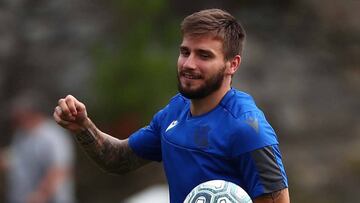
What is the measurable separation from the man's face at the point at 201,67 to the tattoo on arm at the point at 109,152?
0.72 meters

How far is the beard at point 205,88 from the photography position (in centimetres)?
551

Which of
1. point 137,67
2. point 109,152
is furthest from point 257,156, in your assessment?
point 137,67

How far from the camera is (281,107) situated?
1352 cm

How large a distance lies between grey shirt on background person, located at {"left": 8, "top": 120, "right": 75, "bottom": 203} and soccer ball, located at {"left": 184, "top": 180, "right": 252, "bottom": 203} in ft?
17.6

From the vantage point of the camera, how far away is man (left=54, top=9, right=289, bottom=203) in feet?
17.6

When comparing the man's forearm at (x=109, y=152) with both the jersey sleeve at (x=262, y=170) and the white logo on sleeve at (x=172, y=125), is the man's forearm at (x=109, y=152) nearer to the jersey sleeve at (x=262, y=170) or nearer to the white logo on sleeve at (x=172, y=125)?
the white logo on sleeve at (x=172, y=125)

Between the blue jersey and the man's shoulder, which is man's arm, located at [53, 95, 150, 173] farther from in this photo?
the man's shoulder

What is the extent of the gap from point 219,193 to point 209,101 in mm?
501

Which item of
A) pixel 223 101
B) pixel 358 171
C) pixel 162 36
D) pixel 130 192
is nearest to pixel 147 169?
pixel 130 192

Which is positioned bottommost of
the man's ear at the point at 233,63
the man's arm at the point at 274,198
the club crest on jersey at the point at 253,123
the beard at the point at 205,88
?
the man's arm at the point at 274,198

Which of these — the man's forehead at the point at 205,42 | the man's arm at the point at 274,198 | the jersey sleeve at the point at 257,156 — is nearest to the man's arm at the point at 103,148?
the man's forehead at the point at 205,42

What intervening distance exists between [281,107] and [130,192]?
83.4 inches

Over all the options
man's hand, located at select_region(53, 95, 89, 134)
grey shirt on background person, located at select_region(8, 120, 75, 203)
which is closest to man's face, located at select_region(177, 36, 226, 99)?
man's hand, located at select_region(53, 95, 89, 134)

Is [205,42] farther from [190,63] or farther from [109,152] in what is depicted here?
[109,152]
